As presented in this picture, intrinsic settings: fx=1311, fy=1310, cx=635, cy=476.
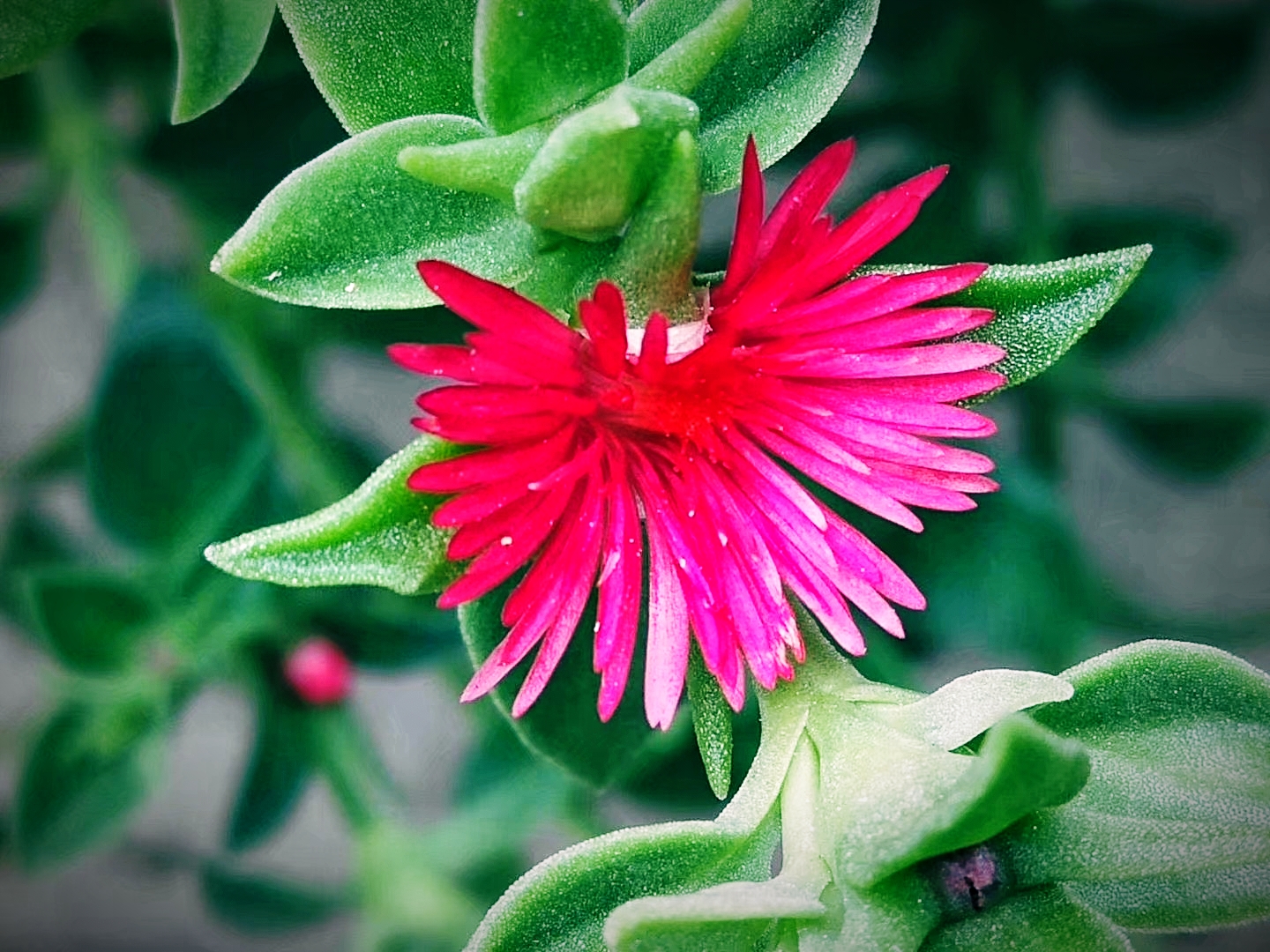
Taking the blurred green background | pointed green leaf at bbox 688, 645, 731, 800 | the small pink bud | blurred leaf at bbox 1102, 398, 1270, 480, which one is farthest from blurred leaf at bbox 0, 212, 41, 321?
blurred leaf at bbox 1102, 398, 1270, 480

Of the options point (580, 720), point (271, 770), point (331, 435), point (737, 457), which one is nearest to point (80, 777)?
point (271, 770)

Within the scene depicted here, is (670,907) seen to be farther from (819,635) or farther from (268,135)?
(268,135)

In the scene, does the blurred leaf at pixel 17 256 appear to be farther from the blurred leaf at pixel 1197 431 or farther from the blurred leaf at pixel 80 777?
the blurred leaf at pixel 1197 431

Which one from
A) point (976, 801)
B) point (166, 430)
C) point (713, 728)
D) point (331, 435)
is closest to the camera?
point (976, 801)

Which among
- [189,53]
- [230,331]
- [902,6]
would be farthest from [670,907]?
[902,6]

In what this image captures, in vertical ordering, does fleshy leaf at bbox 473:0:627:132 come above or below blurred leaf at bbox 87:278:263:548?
above

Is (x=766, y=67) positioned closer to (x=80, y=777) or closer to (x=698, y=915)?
(x=698, y=915)

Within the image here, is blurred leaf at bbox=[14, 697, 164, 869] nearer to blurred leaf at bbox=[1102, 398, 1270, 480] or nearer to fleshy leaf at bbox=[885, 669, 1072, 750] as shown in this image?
fleshy leaf at bbox=[885, 669, 1072, 750]
